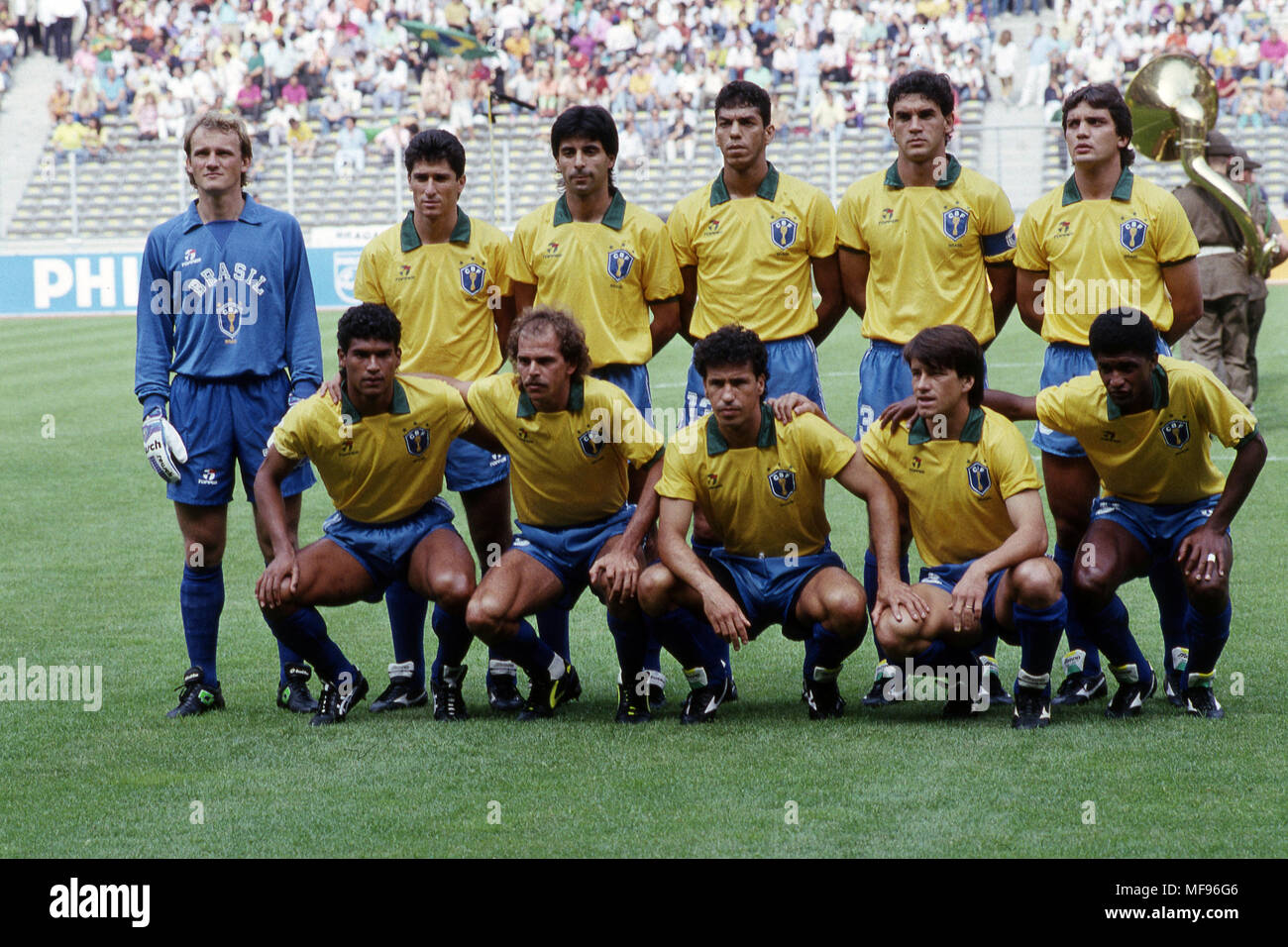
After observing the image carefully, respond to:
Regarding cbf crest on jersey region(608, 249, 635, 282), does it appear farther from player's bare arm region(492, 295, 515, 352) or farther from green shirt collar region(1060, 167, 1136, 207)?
green shirt collar region(1060, 167, 1136, 207)

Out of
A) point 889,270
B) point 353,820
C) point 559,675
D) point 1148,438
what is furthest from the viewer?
point 889,270

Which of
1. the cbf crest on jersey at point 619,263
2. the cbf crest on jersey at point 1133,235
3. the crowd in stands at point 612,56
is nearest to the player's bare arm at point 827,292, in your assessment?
the cbf crest on jersey at point 619,263

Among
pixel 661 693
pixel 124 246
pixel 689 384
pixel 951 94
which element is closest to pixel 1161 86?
pixel 951 94

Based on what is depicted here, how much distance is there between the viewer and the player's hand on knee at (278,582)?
5379 millimetres

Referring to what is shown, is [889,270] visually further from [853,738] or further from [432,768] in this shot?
[432,768]

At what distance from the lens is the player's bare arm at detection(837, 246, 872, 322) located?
6.13 m

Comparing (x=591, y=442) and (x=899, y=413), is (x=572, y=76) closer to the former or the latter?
(x=591, y=442)

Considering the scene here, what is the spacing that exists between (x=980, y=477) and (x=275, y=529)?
231 cm

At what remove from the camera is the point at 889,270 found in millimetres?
6000

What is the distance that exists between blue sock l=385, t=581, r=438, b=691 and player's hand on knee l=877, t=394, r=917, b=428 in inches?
66.2

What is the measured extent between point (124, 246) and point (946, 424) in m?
21.6

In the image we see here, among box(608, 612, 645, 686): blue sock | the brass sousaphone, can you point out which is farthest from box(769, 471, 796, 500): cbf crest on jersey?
the brass sousaphone

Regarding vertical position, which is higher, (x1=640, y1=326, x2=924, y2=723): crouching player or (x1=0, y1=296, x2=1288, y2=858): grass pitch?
(x1=640, y1=326, x2=924, y2=723): crouching player

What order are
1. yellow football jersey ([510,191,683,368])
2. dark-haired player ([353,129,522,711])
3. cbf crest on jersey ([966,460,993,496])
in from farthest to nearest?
yellow football jersey ([510,191,683,368]), dark-haired player ([353,129,522,711]), cbf crest on jersey ([966,460,993,496])
